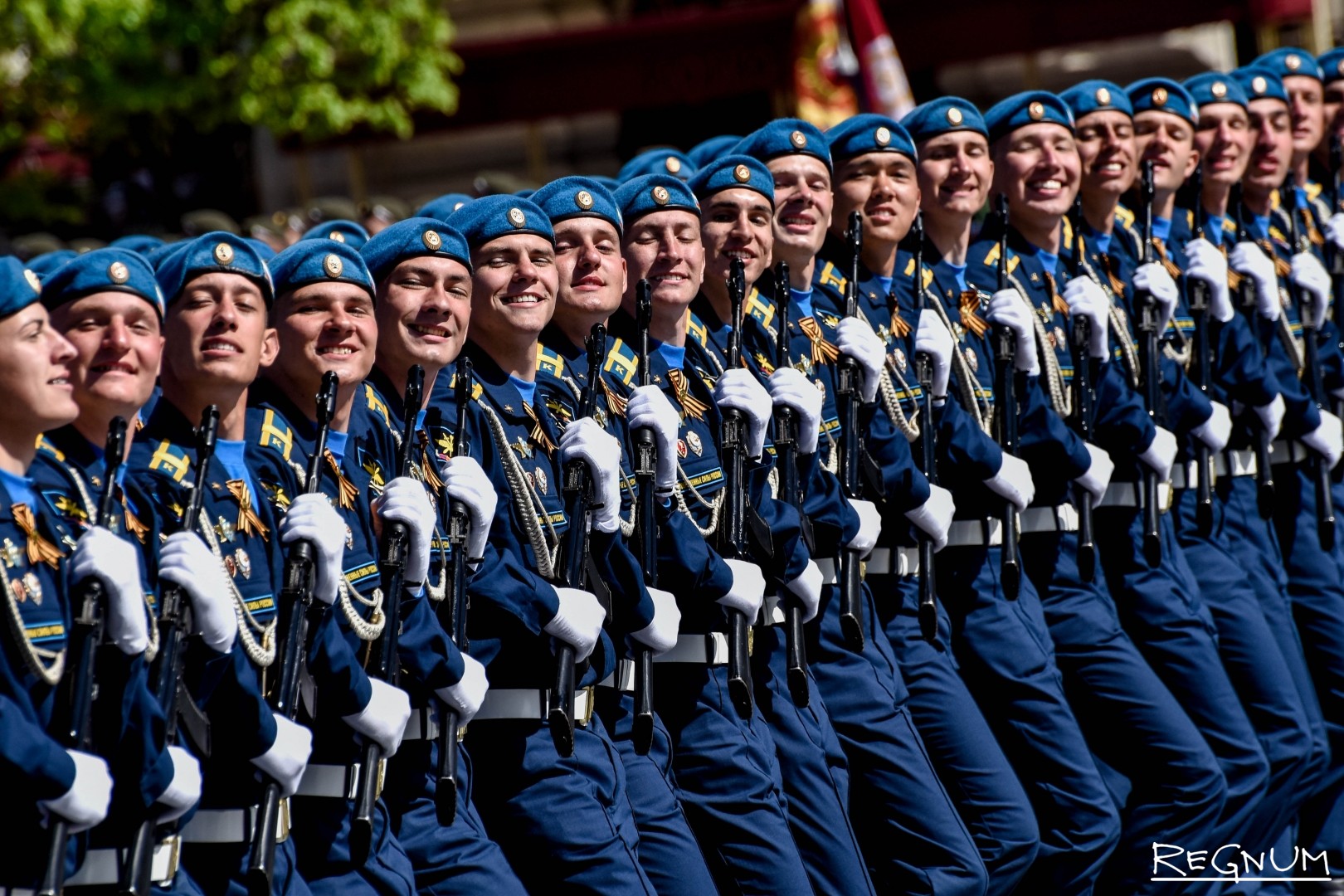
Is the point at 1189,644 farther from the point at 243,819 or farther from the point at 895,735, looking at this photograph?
the point at 243,819

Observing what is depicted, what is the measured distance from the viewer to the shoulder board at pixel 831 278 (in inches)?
254

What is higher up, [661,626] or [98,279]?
[98,279]

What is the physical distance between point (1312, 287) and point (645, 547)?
3469mm

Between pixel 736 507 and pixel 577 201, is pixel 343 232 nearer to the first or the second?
pixel 577 201

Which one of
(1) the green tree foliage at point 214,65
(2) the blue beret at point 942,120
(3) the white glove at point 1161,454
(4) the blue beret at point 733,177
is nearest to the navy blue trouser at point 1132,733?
(3) the white glove at point 1161,454

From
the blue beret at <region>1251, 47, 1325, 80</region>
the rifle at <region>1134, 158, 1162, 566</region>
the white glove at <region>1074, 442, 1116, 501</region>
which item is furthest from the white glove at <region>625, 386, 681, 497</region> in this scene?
the blue beret at <region>1251, 47, 1325, 80</region>

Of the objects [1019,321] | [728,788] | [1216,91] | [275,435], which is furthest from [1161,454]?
[275,435]

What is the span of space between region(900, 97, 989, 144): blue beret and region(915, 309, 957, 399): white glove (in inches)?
29.2

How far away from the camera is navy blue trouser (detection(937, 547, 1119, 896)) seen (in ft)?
20.3

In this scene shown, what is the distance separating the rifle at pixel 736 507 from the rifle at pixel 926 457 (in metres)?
0.69

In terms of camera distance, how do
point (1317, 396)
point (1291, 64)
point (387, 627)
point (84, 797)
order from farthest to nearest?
point (1291, 64), point (1317, 396), point (387, 627), point (84, 797)

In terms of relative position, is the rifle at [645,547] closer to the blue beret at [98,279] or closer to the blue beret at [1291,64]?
the blue beret at [98,279]

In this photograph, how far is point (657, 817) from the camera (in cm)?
515

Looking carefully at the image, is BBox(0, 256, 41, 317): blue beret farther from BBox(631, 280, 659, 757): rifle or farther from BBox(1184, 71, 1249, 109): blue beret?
BBox(1184, 71, 1249, 109): blue beret
